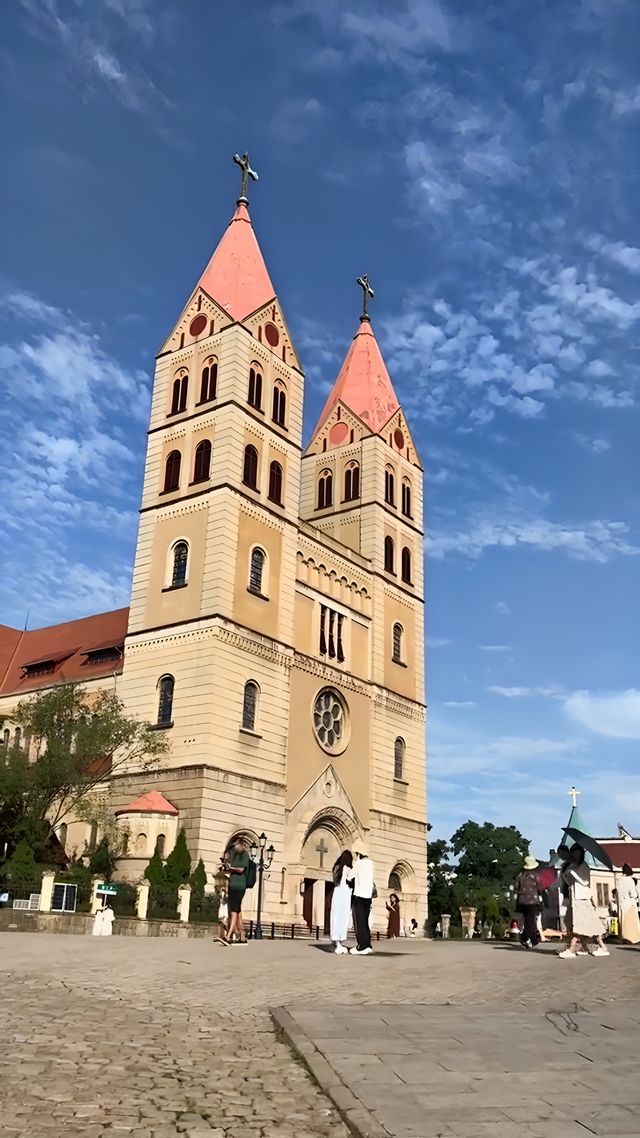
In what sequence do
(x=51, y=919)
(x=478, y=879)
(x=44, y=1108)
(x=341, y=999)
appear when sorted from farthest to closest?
(x=478, y=879) → (x=51, y=919) → (x=341, y=999) → (x=44, y=1108)

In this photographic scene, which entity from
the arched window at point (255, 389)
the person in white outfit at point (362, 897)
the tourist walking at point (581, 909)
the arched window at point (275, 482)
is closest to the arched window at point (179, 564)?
the arched window at point (275, 482)

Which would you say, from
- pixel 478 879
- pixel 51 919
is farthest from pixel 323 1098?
pixel 478 879

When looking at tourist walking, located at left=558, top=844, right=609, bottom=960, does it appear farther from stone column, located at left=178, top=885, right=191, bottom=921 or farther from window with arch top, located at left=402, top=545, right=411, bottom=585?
window with arch top, located at left=402, top=545, right=411, bottom=585

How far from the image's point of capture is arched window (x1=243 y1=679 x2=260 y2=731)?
3688 centimetres

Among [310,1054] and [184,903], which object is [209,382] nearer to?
[184,903]

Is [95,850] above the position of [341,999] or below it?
above

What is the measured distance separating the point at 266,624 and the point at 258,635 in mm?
933

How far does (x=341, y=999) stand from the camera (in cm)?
1015

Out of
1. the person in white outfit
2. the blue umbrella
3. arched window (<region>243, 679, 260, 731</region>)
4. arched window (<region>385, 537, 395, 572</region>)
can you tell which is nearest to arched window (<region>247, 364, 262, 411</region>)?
arched window (<region>385, 537, 395, 572</region>)

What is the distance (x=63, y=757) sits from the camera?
3281 centimetres

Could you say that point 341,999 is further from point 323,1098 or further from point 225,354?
point 225,354

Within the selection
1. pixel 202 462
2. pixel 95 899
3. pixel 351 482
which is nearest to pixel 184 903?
pixel 95 899

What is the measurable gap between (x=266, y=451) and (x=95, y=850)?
56.7 ft

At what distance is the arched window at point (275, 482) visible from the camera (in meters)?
41.5
